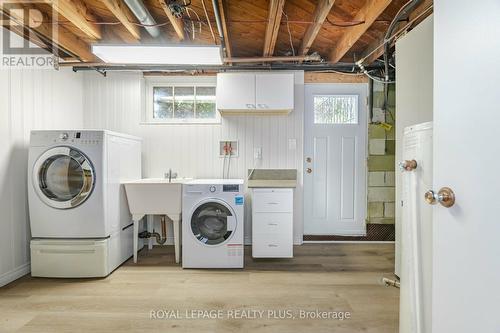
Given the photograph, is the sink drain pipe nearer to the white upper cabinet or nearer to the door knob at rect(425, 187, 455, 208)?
the white upper cabinet

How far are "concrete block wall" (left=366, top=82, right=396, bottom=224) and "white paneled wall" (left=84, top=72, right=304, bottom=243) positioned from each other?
965 mm

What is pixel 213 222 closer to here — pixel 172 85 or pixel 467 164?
pixel 172 85

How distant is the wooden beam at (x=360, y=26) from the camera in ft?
6.94

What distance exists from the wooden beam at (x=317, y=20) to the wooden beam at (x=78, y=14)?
2.08 m

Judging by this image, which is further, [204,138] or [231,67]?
[204,138]

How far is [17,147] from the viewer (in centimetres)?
244

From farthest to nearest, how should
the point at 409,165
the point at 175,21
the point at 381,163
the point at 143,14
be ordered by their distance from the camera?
the point at 381,163 → the point at 175,21 → the point at 143,14 → the point at 409,165

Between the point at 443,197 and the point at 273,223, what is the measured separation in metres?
2.03

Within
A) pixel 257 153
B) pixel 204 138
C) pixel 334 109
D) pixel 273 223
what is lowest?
pixel 273 223

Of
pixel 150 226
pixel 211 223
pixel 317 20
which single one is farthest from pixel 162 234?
pixel 317 20

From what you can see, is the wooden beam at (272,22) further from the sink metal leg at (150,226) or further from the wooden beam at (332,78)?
the sink metal leg at (150,226)

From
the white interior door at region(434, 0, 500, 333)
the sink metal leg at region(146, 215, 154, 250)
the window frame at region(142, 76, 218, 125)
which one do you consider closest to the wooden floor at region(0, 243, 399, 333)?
the sink metal leg at region(146, 215, 154, 250)

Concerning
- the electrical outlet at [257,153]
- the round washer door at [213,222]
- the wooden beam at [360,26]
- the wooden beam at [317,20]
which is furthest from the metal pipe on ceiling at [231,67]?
the round washer door at [213,222]

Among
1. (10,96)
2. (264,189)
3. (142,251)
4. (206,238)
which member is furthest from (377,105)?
(10,96)
